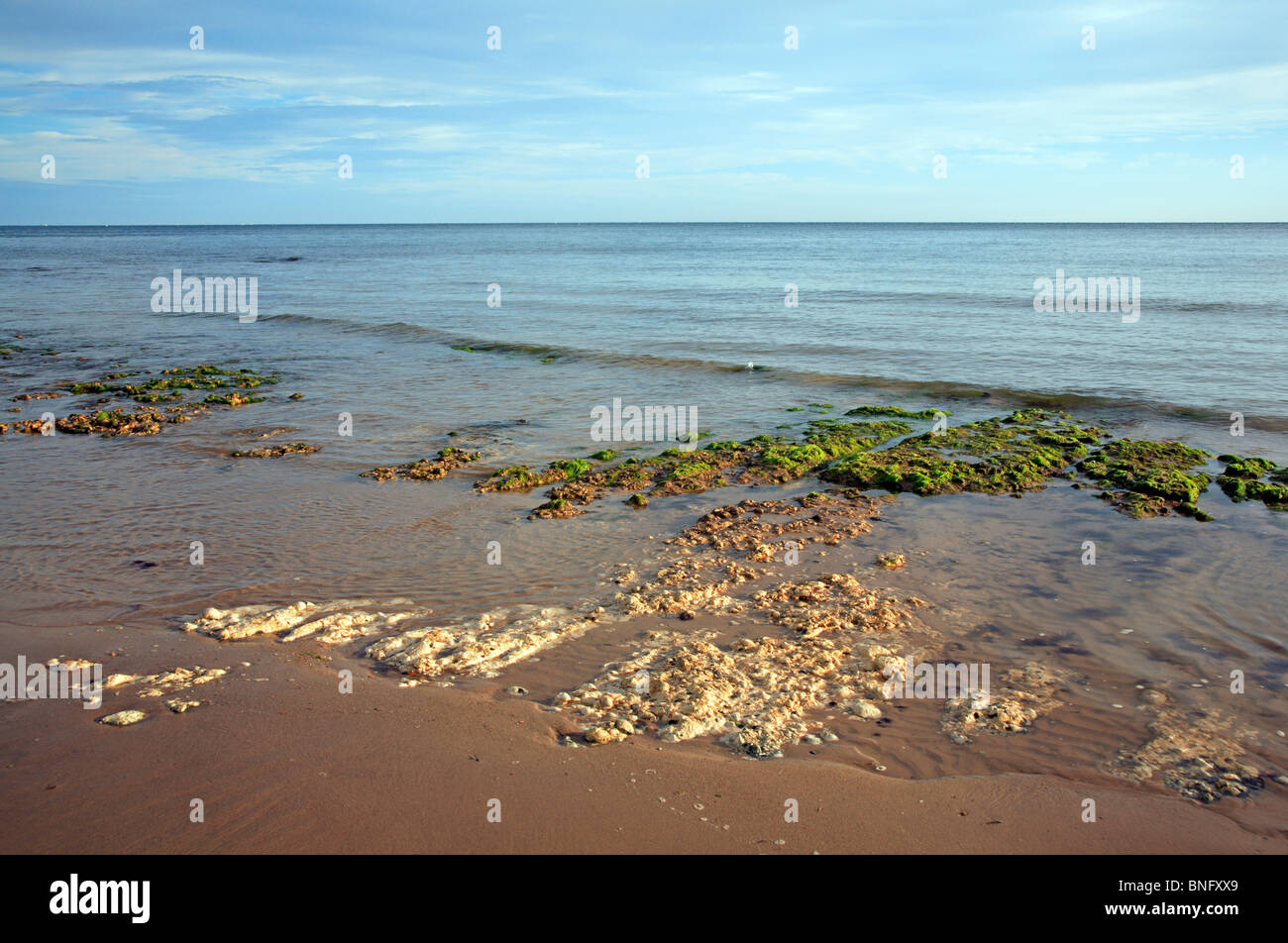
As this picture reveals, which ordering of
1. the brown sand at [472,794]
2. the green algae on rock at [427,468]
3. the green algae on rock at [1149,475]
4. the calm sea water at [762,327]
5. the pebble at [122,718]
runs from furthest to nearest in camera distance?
the calm sea water at [762,327] → the green algae on rock at [427,468] → the green algae on rock at [1149,475] → the pebble at [122,718] → the brown sand at [472,794]

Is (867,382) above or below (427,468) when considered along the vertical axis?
above

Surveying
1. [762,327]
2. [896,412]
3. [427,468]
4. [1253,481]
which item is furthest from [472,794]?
[762,327]

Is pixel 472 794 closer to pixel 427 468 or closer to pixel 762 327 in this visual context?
pixel 427 468

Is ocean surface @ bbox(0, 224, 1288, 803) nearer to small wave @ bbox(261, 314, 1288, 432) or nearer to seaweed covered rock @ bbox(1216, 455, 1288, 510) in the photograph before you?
small wave @ bbox(261, 314, 1288, 432)

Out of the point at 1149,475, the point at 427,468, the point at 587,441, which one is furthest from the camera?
the point at 587,441

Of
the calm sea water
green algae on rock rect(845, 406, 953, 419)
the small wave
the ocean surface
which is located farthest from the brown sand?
the small wave

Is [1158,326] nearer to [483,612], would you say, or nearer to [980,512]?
[980,512]

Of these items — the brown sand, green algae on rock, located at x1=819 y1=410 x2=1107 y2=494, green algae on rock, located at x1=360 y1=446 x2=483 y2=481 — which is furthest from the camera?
green algae on rock, located at x1=360 y1=446 x2=483 y2=481

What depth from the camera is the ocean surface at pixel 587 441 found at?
22.5 ft

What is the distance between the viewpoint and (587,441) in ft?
39.7

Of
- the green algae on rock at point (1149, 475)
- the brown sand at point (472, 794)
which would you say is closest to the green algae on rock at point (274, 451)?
the brown sand at point (472, 794)

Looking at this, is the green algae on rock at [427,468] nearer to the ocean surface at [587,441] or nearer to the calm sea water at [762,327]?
the ocean surface at [587,441]

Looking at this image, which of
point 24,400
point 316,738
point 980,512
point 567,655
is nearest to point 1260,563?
point 980,512

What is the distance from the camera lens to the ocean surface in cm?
686
